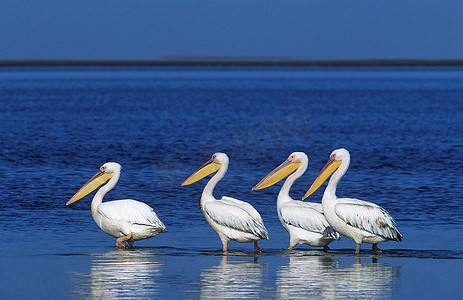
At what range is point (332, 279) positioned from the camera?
693cm

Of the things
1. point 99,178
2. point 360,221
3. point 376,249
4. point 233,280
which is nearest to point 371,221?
point 360,221

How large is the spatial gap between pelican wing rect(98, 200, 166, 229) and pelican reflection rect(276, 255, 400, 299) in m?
1.31

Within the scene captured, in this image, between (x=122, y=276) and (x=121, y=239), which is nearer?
(x=122, y=276)

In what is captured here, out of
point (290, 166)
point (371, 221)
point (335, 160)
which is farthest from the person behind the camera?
point (290, 166)

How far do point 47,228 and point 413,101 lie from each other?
39871 mm

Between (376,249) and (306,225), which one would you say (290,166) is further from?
(376,249)

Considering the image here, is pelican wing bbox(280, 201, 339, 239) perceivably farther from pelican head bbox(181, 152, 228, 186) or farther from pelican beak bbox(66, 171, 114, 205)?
pelican beak bbox(66, 171, 114, 205)

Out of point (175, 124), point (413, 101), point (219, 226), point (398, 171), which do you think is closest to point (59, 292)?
point (219, 226)

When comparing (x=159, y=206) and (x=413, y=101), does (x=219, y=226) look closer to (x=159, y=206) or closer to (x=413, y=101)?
(x=159, y=206)

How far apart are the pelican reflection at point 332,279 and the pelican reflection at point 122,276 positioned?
931 millimetres

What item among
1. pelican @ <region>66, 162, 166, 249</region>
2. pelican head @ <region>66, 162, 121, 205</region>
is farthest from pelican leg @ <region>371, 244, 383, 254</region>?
pelican head @ <region>66, 162, 121, 205</region>

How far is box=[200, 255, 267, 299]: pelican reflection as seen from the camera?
20.8 feet

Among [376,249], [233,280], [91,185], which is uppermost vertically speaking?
[91,185]

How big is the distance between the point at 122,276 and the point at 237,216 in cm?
161
